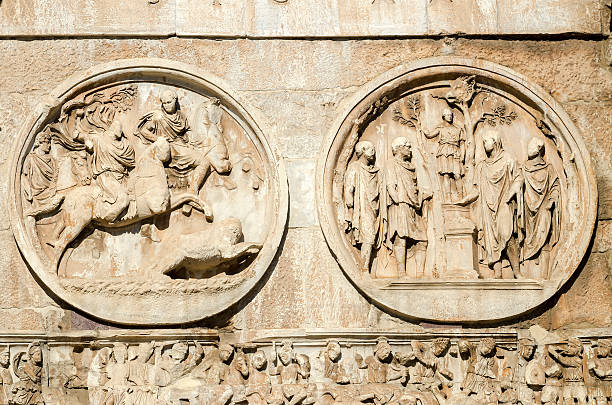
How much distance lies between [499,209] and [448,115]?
88cm

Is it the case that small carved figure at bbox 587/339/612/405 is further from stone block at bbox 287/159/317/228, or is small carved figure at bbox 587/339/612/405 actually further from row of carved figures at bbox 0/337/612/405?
stone block at bbox 287/159/317/228

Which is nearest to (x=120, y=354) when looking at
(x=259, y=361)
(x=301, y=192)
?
(x=259, y=361)

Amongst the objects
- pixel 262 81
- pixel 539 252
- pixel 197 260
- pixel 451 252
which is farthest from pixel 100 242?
pixel 539 252

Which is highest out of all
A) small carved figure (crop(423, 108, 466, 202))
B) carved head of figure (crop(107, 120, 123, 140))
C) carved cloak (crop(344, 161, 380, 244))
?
carved head of figure (crop(107, 120, 123, 140))

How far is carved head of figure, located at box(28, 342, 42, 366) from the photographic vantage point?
1081 centimetres

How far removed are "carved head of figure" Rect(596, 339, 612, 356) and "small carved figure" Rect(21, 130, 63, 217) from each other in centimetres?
442

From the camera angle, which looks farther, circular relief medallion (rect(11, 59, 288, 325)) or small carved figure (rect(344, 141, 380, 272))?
small carved figure (rect(344, 141, 380, 272))

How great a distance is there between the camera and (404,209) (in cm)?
1132

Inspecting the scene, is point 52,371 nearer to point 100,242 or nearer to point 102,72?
point 100,242

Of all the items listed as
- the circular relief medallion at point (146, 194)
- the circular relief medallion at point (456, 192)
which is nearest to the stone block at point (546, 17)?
the circular relief medallion at point (456, 192)

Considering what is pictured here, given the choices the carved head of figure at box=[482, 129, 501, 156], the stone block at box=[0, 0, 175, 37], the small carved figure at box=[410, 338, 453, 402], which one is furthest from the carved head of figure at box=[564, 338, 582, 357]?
the stone block at box=[0, 0, 175, 37]

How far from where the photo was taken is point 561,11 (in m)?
11.7

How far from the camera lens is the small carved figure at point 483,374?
36.3ft

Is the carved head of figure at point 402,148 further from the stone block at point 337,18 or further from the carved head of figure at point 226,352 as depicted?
the carved head of figure at point 226,352
